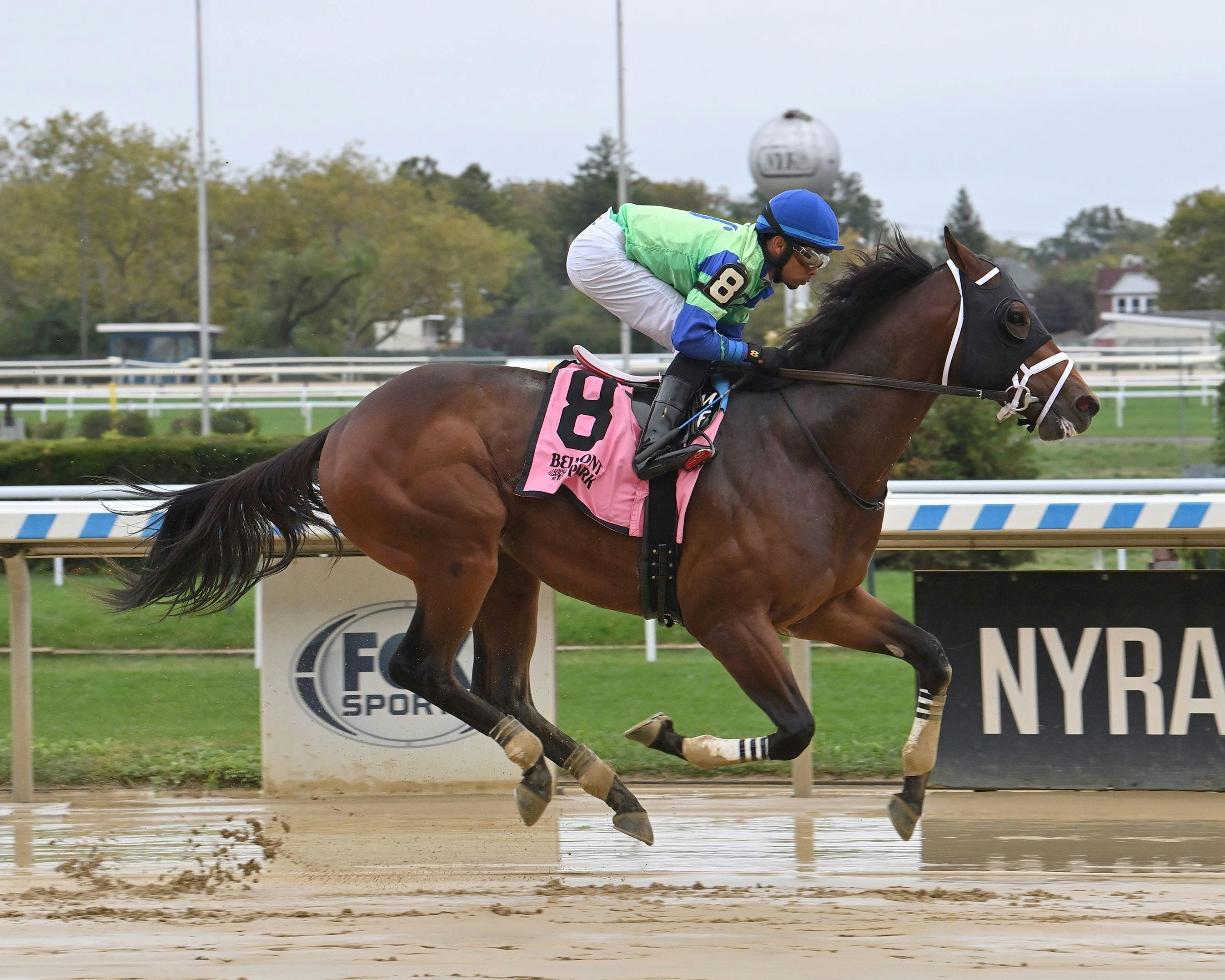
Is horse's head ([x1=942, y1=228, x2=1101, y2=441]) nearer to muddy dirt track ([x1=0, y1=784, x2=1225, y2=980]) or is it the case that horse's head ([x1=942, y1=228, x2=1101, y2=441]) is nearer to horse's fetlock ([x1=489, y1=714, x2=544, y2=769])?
muddy dirt track ([x1=0, y1=784, x2=1225, y2=980])

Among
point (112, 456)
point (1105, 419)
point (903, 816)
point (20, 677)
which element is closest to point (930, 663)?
point (903, 816)

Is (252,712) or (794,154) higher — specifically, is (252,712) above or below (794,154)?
below

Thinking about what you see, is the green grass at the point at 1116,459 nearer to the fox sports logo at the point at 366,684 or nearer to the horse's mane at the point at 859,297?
the fox sports logo at the point at 366,684

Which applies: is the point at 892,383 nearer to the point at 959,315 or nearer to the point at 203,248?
the point at 959,315

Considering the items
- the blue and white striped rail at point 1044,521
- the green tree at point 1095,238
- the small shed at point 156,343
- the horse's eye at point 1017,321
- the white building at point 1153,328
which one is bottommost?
the blue and white striped rail at point 1044,521

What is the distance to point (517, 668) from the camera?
14.5 feet

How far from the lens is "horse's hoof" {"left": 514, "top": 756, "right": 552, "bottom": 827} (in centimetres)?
415

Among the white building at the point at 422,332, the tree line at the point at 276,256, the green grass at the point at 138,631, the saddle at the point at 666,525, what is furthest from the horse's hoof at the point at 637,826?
the white building at the point at 422,332

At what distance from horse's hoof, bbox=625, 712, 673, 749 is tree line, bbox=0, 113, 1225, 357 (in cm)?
2019

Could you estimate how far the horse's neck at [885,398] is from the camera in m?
3.93

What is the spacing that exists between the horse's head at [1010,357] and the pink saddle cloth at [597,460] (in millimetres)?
691

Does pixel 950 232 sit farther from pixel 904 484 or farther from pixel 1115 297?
pixel 1115 297

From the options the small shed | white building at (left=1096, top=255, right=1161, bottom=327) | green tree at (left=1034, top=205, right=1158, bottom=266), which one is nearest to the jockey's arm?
the small shed

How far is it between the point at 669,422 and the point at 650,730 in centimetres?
87
